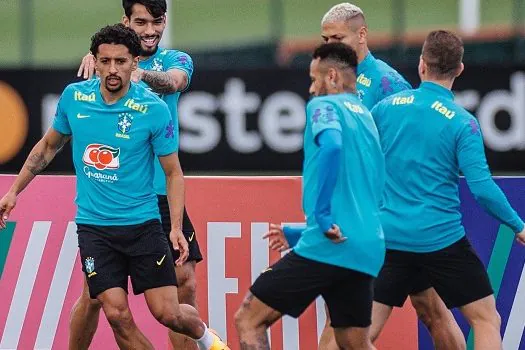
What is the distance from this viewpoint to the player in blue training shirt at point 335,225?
22.3 feet

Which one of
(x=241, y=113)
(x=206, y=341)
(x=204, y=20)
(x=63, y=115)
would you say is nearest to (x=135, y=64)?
(x=63, y=115)

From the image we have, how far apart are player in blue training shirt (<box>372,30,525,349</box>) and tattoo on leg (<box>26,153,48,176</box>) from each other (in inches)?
79.4

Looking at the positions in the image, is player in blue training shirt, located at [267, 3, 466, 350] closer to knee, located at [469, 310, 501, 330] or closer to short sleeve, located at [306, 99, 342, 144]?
knee, located at [469, 310, 501, 330]

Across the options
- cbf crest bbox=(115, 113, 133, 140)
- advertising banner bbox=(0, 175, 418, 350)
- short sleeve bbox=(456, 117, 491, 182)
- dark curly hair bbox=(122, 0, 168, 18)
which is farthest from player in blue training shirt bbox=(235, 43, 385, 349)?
advertising banner bbox=(0, 175, 418, 350)

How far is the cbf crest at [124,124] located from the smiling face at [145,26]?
2.84ft

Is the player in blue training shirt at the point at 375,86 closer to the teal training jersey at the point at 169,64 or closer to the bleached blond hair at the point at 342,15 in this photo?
the bleached blond hair at the point at 342,15

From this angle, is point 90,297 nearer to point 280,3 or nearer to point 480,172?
point 480,172

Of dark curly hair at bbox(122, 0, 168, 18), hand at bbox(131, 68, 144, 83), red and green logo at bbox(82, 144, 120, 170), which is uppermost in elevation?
dark curly hair at bbox(122, 0, 168, 18)

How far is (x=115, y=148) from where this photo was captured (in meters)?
7.88

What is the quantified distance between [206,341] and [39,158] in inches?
58.7

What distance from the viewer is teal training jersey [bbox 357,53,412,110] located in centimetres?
820

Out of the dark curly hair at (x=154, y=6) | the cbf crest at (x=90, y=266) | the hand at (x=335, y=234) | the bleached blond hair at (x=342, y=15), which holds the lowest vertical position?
the cbf crest at (x=90, y=266)

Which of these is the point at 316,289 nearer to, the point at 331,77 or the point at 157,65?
the point at 331,77

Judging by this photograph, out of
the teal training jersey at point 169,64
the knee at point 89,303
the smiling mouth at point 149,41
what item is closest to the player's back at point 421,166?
the teal training jersey at point 169,64
